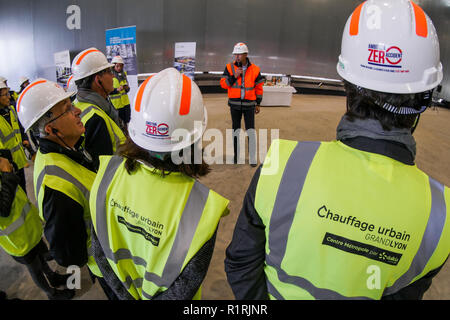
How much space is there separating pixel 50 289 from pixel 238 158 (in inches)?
134

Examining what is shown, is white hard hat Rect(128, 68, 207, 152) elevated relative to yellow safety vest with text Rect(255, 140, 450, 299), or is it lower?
elevated

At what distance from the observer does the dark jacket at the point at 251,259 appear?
925 millimetres

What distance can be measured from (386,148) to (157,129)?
0.90 metres

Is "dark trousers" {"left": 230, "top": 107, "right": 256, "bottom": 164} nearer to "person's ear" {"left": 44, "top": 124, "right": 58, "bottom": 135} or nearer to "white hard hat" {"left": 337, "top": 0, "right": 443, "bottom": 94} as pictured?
"person's ear" {"left": 44, "top": 124, "right": 58, "bottom": 135}

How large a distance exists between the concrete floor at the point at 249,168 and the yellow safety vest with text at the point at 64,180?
1273mm

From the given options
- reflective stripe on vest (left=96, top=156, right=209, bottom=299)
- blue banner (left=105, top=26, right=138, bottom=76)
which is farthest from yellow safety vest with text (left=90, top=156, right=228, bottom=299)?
blue banner (left=105, top=26, right=138, bottom=76)

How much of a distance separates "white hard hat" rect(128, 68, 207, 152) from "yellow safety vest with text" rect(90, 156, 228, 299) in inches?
5.4

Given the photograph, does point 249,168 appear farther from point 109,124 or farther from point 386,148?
point 386,148

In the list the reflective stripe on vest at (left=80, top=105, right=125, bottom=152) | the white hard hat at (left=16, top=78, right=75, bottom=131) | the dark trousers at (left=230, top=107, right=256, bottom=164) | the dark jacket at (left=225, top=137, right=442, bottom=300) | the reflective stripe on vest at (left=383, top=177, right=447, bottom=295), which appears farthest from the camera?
the dark trousers at (left=230, top=107, right=256, bottom=164)

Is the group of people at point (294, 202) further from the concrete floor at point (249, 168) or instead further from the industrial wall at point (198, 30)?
the industrial wall at point (198, 30)

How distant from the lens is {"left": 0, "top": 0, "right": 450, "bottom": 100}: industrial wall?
32.3 feet

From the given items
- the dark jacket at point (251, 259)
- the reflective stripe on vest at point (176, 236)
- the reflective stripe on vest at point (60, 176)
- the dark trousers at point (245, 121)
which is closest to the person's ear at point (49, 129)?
the reflective stripe on vest at point (60, 176)

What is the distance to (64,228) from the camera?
4.61 ft
